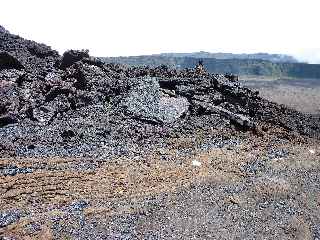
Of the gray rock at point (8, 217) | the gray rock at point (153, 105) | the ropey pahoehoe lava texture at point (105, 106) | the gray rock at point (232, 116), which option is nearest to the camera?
the gray rock at point (8, 217)

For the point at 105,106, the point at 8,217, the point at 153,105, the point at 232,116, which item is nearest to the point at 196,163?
the point at 153,105

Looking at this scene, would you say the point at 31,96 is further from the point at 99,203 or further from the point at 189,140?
the point at 99,203

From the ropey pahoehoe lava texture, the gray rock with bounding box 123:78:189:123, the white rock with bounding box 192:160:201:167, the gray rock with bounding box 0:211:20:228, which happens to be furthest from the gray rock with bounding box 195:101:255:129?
the gray rock with bounding box 0:211:20:228

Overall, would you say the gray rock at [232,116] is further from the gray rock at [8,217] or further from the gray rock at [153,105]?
the gray rock at [8,217]

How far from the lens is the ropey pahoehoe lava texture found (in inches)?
977

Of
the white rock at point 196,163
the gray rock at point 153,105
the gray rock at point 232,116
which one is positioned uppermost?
the gray rock at point 153,105

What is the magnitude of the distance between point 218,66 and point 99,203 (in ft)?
435

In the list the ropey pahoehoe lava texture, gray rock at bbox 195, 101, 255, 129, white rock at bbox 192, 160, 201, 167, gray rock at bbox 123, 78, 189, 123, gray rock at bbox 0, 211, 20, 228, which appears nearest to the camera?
gray rock at bbox 0, 211, 20, 228

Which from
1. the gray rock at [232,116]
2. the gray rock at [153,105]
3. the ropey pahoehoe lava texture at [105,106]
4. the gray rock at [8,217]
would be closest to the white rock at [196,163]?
the ropey pahoehoe lava texture at [105,106]

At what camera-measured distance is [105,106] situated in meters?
28.4

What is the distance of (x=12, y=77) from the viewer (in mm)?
30625

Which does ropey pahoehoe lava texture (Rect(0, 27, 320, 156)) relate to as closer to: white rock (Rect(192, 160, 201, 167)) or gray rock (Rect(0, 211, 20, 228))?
white rock (Rect(192, 160, 201, 167))

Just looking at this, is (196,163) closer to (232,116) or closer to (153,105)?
(153,105)

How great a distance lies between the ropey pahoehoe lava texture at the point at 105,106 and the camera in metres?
24.8
